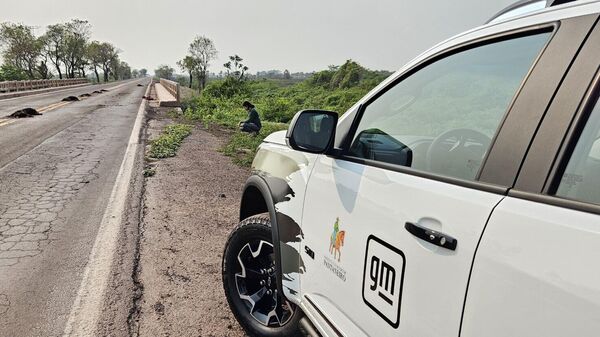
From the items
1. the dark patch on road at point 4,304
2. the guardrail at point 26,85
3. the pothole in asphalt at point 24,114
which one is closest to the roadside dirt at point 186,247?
the dark patch on road at point 4,304

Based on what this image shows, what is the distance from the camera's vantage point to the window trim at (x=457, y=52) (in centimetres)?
124

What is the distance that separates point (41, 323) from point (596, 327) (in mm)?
3210

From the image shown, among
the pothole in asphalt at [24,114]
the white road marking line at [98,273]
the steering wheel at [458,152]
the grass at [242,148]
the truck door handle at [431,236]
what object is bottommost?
the grass at [242,148]

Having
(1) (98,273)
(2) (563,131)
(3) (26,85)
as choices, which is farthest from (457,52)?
(3) (26,85)

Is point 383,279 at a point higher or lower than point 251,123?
Result: higher

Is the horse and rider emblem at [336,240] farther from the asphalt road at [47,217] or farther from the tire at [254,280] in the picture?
the asphalt road at [47,217]

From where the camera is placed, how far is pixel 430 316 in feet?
4.29

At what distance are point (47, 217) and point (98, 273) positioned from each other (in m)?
1.87

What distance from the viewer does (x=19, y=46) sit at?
66.6 metres

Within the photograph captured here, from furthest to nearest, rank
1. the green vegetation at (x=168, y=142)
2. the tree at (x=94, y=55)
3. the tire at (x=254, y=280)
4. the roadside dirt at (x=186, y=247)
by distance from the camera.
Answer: the tree at (x=94, y=55) → the green vegetation at (x=168, y=142) → the roadside dirt at (x=186, y=247) → the tire at (x=254, y=280)

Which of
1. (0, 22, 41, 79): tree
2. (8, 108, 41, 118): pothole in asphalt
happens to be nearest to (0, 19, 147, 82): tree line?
(0, 22, 41, 79): tree

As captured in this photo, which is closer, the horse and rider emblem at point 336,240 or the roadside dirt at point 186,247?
the horse and rider emblem at point 336,240

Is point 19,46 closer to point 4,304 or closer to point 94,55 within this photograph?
point 94,55

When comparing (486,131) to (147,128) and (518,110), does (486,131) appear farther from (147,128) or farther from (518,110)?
(147,128)
